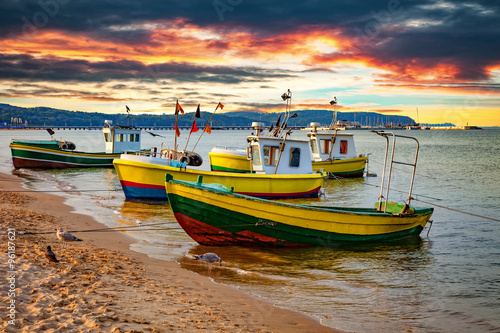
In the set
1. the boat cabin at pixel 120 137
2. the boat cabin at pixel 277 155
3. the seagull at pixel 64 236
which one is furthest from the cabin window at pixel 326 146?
the seagull at pixel 64 236

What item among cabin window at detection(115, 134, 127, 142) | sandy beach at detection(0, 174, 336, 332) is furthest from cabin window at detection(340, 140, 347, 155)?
sandy beach at detection(0, 174, 336, 332)

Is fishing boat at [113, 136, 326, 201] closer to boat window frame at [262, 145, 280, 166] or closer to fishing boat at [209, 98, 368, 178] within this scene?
boat window frame at [262, 145, 280, 166]

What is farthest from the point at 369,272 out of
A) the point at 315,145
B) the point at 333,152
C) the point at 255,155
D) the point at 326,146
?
the point at 333,152

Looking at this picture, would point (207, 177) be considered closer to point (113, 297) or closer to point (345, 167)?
point (113, 297)

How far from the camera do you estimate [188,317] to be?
242 inches

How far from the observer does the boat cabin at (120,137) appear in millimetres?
34688

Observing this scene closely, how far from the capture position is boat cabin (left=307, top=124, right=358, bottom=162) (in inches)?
1191

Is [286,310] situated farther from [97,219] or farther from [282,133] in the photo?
[282,133]

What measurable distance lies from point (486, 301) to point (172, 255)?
276 inches

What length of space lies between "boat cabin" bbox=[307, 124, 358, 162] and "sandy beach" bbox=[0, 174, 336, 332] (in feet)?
70.2

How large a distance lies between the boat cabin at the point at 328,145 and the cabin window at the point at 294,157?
30.5 feet

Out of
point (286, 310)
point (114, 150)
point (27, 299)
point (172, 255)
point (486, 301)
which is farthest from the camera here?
point (114, 150)

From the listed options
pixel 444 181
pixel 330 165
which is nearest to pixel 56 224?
pixel 330 165

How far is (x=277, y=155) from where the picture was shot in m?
20.5
